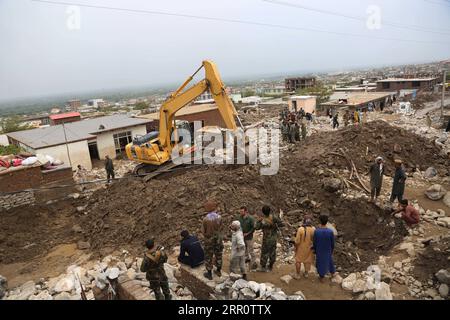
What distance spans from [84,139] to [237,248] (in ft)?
50.4

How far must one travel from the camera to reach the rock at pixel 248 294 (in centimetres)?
485

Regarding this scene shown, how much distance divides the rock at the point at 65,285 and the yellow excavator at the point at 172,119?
19.9 feet

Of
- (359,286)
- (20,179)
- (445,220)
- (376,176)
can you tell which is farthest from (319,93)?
(359,286)

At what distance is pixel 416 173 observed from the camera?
1107cm

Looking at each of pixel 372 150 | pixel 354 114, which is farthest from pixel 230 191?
pixel 354 114

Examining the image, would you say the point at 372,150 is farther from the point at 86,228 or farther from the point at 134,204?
the point at 86,228

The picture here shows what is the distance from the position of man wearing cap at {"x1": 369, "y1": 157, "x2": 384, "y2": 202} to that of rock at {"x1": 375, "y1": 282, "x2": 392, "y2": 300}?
3.79m

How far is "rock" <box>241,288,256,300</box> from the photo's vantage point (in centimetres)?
485

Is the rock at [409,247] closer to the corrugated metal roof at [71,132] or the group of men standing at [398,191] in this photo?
the group of men standing at [398,191]

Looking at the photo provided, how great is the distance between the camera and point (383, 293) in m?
5.04

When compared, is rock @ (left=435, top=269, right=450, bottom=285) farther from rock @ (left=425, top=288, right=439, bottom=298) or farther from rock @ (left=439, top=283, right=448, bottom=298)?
rock @ (left=425, top=288, right=439, bottom=298)

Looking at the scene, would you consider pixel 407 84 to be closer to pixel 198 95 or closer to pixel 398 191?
pixel 198 95

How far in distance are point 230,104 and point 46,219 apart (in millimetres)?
7619

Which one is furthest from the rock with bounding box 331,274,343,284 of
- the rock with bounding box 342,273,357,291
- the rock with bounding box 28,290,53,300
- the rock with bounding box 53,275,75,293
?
the rock with bounding box 28,290,53,300
